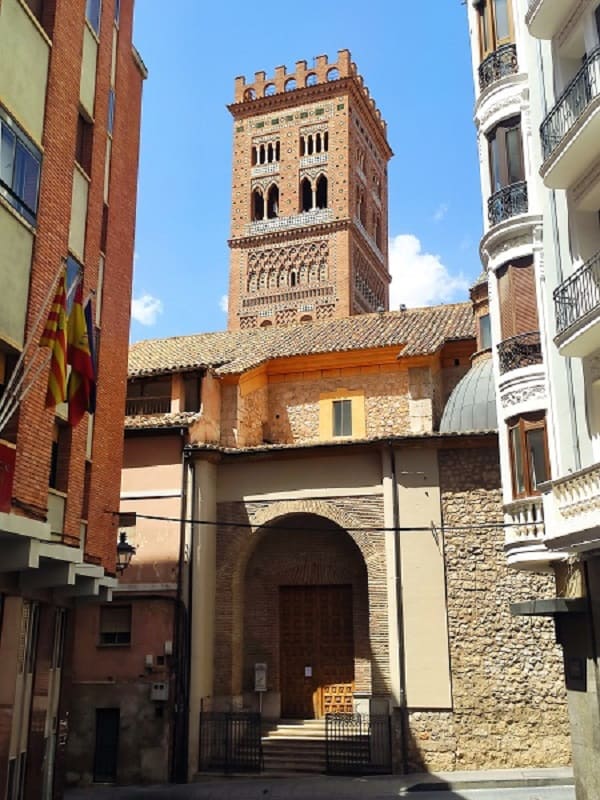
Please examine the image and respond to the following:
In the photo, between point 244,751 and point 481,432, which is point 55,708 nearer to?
point 244,751

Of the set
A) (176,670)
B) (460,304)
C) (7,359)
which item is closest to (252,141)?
(460,304)

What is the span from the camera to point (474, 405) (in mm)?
21766

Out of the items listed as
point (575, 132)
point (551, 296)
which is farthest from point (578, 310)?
point (575, 132)

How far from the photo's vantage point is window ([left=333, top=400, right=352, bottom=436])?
25.1m

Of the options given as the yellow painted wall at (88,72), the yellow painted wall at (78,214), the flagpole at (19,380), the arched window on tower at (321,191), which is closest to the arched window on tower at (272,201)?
the arched window on tower at (321,191)

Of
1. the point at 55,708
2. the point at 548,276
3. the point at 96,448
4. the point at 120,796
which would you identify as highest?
the point at 548,276

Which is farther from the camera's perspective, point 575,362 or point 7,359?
point 575,362

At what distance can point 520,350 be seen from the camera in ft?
48.8

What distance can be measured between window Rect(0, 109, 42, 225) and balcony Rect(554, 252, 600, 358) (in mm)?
8118

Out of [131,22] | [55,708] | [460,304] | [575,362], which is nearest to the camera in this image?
[575,362]

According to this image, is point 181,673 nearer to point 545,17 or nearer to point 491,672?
point 491,672

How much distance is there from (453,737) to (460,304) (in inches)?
575

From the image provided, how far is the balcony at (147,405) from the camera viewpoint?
2362 centimetres

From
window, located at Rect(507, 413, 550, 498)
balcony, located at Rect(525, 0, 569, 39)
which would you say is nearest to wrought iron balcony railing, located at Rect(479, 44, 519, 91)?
balcony, located at Rect(525, 0, 569, 39)
